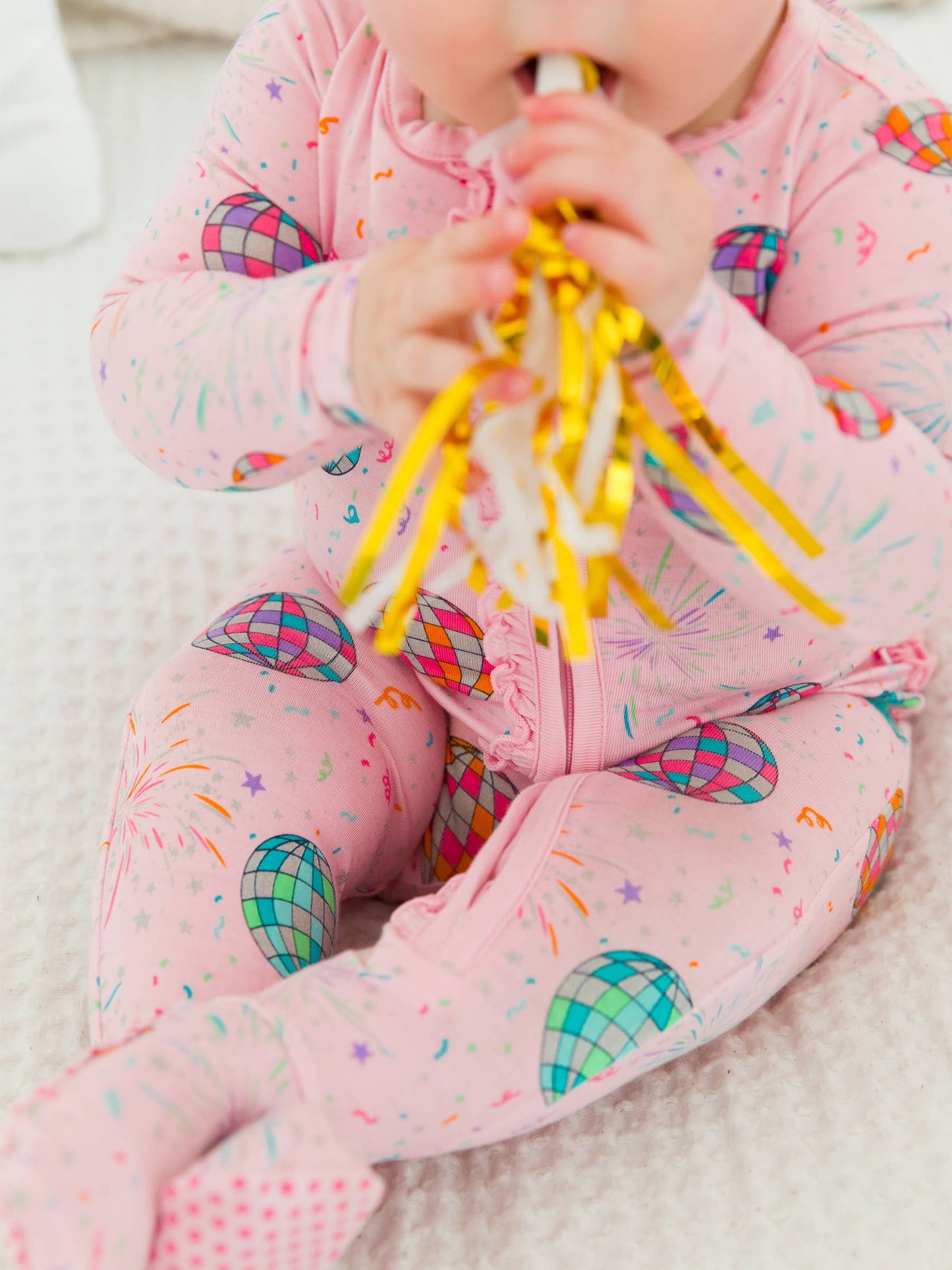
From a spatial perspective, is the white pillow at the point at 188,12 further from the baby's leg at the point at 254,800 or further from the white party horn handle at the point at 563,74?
the white party horn handle at the point at 563,74

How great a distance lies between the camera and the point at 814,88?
1.81 ft

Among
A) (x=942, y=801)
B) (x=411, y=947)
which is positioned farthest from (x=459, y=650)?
(x=942, y=801)

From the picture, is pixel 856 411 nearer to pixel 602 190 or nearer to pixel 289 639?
pixel 602 190

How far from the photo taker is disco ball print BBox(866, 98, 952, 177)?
1.80 ft

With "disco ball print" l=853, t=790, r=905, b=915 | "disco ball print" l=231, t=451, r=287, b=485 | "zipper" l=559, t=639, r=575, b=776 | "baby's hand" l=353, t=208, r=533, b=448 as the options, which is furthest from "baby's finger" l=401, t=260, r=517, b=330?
"disco ball print" l=853, t=790, r=905, b=915

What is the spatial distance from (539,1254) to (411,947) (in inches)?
5.2

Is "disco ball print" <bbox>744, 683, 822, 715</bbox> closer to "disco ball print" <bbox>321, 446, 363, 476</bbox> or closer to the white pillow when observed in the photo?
"disco ball print" <bbox>321, 446, 363, 476</bbox>

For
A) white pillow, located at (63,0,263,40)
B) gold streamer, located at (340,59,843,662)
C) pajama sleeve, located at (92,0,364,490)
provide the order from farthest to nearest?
white pillow, located at (63,0,263,40) → pajama sleeve, located at (92,0,364,490) → gold streamer, located at (340,59,843,662)

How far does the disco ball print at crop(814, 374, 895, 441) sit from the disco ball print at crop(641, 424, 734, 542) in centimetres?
6

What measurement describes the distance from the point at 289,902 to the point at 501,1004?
0.12 meters

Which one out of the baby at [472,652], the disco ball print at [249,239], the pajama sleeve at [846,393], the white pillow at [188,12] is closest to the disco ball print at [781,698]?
the baby at [472,652]

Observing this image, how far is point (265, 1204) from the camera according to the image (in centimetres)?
43

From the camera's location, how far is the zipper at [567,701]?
0.61 metres

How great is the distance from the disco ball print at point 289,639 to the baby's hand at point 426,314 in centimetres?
23
